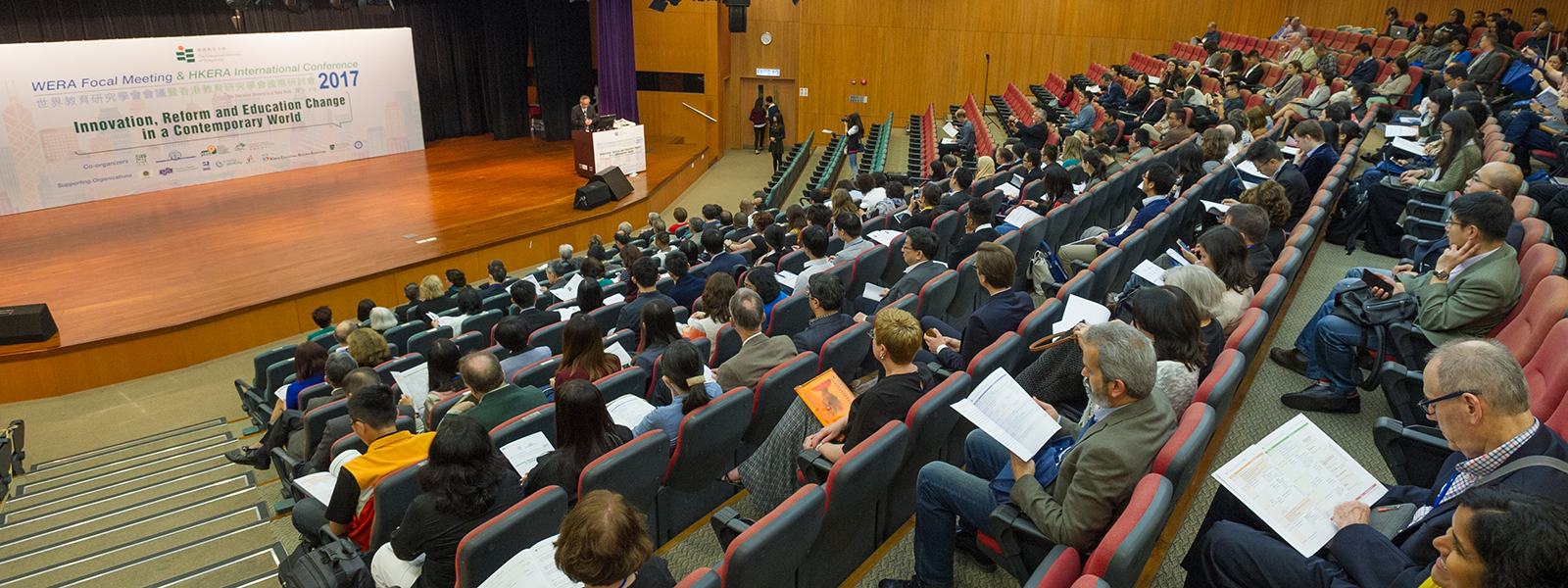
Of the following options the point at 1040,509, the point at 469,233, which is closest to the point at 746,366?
the point at 1040,509

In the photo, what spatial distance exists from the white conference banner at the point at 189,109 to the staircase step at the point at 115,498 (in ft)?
26.1

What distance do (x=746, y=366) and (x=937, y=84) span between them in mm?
15725

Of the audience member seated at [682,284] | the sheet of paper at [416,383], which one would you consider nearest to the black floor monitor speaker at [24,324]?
the sheet of paper at [416,383]

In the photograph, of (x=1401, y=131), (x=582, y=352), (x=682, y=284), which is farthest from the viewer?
(x=1401, y=131)

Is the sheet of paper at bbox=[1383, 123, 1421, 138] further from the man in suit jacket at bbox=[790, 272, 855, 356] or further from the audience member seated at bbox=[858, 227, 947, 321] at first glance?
the man in suit jacket at bbox=[790, 272, 855, 356]

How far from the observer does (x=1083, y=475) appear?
2080mm

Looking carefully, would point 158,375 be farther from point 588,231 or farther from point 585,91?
point 585,91

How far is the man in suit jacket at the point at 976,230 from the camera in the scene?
16.8 ft

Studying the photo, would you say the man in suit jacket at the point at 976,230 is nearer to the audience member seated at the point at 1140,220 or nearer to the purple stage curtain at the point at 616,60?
the audience member seated at the point at 1140,220

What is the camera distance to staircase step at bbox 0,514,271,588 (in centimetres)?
377

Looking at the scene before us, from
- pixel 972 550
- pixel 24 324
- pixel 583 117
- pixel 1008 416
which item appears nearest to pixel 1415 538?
pixel 1008 416

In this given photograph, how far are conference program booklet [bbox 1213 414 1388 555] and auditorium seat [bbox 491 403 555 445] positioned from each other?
7.42ft

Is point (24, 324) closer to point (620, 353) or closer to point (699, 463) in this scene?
point (620, 353)

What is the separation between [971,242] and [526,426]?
3092 mm
